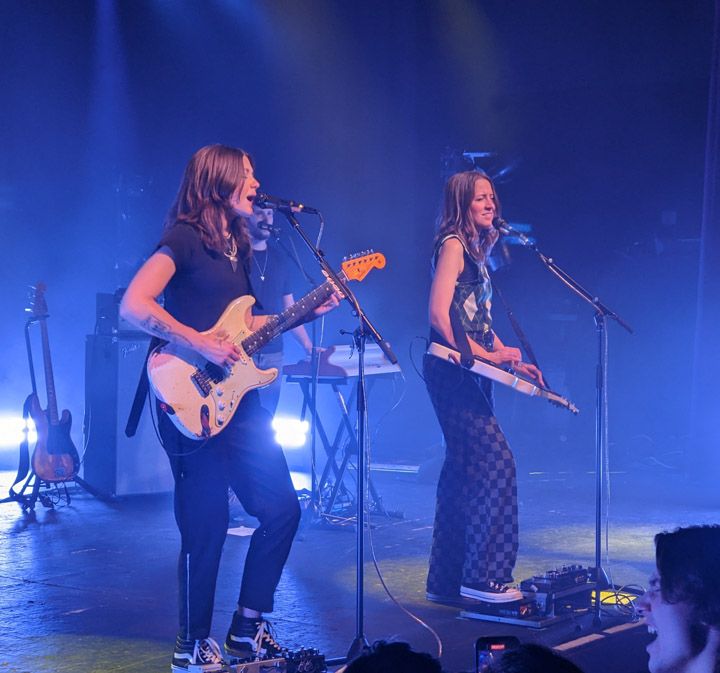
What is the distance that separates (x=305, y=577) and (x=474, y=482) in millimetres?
1243

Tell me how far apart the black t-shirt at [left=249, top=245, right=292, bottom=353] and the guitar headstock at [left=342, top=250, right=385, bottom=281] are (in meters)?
1.44

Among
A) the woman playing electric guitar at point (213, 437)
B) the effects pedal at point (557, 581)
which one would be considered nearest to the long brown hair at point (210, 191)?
the woman playing electric guitar at point (213, 437)

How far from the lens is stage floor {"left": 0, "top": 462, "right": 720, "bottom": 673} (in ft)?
13.0

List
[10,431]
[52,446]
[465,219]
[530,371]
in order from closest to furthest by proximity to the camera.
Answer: [530,371], [465,219], [52,446], [10,431]

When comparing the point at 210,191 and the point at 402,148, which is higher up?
the point at 402,148

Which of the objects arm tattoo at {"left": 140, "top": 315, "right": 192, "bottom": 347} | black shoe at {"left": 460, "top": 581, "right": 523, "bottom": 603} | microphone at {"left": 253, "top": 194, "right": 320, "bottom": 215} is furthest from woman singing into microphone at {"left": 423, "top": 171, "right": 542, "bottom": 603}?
arm tattoo at {"left": 140, "top": 315, "right": 192, "bottom": 347}

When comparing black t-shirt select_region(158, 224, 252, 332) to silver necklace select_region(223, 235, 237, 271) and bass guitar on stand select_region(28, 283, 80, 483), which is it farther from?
bass guitar on stand select_region(28, 283, 80, 483)

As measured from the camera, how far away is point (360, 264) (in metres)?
4.41

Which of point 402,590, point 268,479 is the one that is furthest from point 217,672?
point 402,590

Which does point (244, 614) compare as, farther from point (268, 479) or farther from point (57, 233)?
point (57, 233)

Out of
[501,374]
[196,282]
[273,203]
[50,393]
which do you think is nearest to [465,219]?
[501,374]

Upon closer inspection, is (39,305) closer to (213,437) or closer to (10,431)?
(10,431)

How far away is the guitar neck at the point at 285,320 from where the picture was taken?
3.63m

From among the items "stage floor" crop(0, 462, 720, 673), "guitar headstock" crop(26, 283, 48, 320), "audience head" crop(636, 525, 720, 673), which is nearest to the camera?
"audience head" crop(636, 525, 720, 673)
